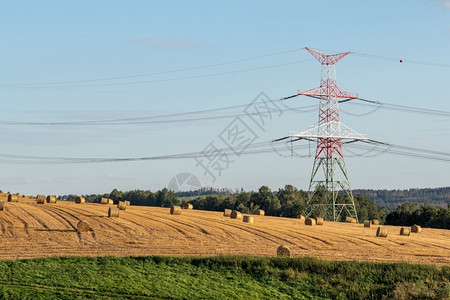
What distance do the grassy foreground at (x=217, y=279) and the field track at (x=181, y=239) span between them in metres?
3.41

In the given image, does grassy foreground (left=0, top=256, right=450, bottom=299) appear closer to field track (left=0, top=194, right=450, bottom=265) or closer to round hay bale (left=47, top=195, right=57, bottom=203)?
field track (left=0, top=194, right=450, bottom=265)

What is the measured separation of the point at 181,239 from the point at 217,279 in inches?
494

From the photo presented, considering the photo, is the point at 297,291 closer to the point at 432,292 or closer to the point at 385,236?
the point at 432,292

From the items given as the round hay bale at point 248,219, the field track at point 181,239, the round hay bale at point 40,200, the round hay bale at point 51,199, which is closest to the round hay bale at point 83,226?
the field track at point 181,239

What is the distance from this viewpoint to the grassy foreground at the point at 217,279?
35.4 m

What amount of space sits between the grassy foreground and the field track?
3.41 metres

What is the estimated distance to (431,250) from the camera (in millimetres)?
53531

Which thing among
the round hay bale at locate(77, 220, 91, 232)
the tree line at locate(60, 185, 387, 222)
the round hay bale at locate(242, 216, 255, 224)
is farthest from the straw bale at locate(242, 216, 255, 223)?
the tree line at locate(60, 185, 387, 222)

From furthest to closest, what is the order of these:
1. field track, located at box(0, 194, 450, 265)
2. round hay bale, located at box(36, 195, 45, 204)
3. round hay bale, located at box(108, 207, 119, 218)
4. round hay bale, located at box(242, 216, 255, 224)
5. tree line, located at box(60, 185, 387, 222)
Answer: tree line, located at box(60, 185, 387, 222) < round hay bale, located at box(36, 195, 45, 204) < round hay bale, located at box(242, 216, 255, 224) < round hay bale, located at box(108, 207, 119, 218) < field track, located at box(0, 194, 450, 265)

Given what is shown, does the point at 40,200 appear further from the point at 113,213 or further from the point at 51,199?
the point at 113,213

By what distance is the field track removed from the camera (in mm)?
45969

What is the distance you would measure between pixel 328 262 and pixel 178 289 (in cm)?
1159

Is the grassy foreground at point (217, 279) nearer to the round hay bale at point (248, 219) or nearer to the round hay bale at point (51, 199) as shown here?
the round hay bale at point (248, 219)

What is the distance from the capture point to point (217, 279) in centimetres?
3912
